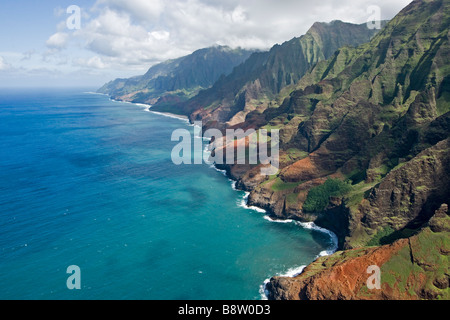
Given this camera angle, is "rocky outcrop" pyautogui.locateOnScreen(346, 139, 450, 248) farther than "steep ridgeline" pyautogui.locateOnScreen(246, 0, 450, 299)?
Yes

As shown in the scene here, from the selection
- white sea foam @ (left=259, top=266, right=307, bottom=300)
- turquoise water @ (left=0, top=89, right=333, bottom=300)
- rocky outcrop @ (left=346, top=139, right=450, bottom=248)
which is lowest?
white sea foam @ (left=259, top=266, right=307, bottom=300)

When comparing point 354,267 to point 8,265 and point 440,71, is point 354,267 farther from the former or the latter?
point 440,71

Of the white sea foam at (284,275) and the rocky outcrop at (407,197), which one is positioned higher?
the rocky outcrop at (407,197)

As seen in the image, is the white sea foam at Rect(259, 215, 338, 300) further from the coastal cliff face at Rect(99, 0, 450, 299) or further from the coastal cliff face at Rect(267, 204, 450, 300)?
the coastal cliff face at Rect(267, 204, 450, 300)

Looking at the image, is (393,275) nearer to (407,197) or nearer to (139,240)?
(407,197)

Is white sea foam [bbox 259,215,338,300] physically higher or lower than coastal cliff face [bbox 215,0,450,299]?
lower

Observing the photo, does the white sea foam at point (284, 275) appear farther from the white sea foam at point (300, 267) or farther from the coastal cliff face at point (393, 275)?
the coastal cliff face at point (393, 275)

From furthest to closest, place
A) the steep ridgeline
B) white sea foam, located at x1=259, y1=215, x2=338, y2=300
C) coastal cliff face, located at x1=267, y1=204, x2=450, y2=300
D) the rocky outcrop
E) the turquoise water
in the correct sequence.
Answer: the rocky outcrop
the turquoise water
white sea foam, located at x1=259, y1=215, x2=338, y2=300
the steep ridgeline
coastal cliff face, located at x1=267, y1=204, x2=450, y2=300

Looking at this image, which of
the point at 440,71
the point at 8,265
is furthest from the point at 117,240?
the point at 440,71

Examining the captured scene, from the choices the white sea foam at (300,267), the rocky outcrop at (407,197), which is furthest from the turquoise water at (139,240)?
the rocky outcrop at (407,197)

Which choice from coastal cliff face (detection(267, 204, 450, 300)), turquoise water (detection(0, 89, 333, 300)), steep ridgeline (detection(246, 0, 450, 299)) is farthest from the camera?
turquoise water (detection(0, 89, 333, 300))

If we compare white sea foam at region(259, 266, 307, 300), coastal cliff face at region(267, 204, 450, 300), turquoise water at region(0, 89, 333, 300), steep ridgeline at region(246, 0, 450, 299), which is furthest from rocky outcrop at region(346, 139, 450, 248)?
white sea foam at region(259, 266, 307, 300)
